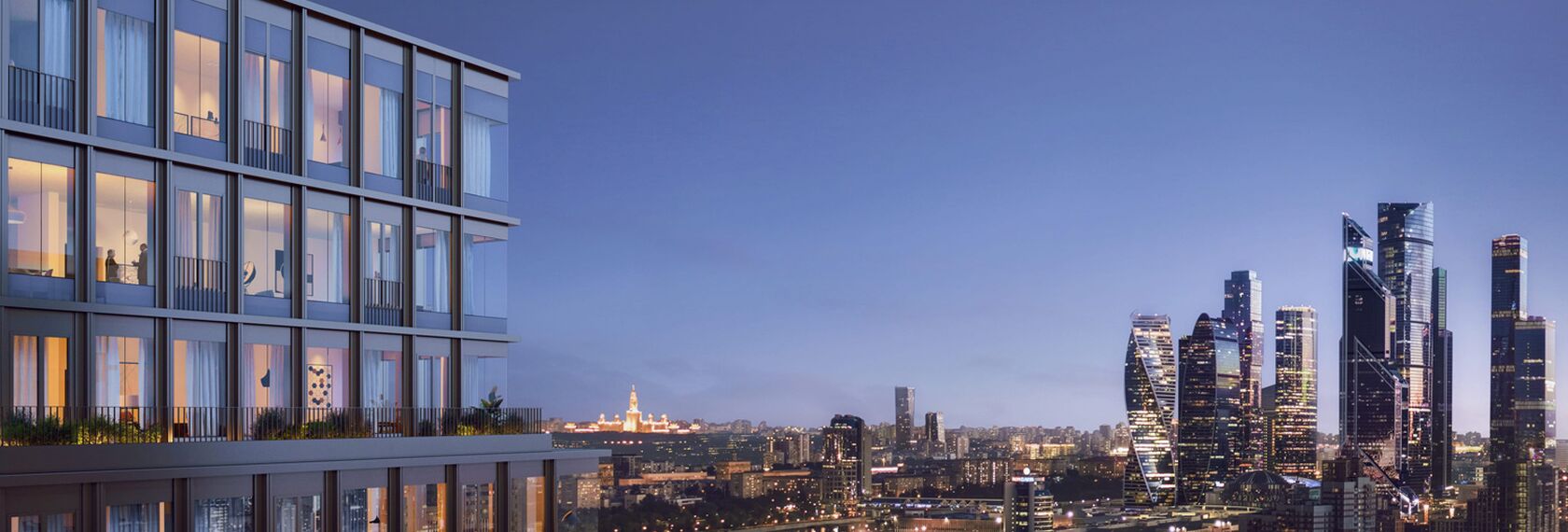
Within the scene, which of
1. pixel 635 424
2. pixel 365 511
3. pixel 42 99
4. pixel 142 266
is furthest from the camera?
pixel 635 424

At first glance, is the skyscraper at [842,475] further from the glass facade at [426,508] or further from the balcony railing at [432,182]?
the glass facade at [426,508]

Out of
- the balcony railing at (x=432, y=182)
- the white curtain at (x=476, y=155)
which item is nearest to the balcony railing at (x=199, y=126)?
the balcony railing at (x=432, y=182)

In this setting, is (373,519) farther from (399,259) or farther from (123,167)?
(123,167)

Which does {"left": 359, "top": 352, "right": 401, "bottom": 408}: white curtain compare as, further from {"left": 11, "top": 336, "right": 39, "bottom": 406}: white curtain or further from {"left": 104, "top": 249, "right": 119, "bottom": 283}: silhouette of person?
{"left": 11, "top": 336, "right": 39, "bottom": 406}: white curtain

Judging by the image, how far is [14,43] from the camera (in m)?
18.5

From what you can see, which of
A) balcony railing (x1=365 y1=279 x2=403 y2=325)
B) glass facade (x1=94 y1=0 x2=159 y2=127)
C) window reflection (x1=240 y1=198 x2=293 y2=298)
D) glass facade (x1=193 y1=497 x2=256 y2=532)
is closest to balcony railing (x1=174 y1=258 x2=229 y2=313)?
window reflection (x1=240 y1=198 x2=293 y2=298)

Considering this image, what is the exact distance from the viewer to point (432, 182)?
968 inches

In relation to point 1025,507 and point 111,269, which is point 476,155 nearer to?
point 111,269

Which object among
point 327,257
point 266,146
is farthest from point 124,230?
point 327,257

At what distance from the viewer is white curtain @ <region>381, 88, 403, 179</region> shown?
23719 mm

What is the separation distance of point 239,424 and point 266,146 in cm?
382

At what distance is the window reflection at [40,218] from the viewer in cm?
1844

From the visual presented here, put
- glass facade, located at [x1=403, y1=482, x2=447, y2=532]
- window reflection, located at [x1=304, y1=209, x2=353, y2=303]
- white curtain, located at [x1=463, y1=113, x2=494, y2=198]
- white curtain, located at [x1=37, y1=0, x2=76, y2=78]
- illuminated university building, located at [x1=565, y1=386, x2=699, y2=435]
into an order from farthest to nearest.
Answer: illuminated university building, located at [x1=565, y1=386, x2=699, y2=435] → white curtain, located at [x1=463, y1=113, x2=494, y2=198] → glass facade, located at [x1=403, y1=482, x2=447, y2=532] → window reflection, located at [x1=304, y1=209, x2=353, y2=303] → white curtain, located at [x1=37, y1=0, x2=76, y2=78]

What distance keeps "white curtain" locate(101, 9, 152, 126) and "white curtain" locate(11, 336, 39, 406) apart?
2986 millimetres
